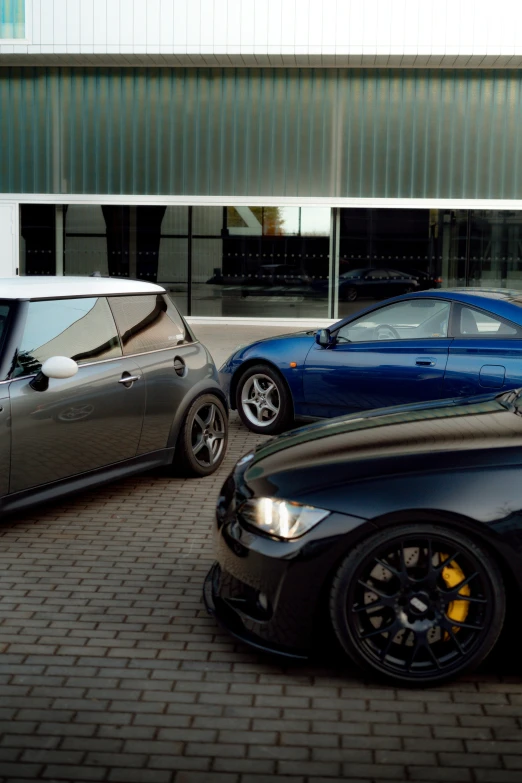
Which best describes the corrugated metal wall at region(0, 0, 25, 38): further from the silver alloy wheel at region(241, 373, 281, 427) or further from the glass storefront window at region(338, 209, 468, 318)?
the silver alloy wheel at region(241, 373, 281, 427)

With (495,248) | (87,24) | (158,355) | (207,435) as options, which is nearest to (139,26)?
(87,24)

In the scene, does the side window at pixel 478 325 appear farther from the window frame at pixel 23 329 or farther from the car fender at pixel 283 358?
the window frame at pixel 23 329

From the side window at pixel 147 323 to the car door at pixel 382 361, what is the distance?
1.68 metres

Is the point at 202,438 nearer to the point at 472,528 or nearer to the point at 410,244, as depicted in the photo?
the point at 472,528

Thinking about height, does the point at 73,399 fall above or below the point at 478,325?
below

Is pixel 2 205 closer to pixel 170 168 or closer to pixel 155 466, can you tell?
pixel 170 168

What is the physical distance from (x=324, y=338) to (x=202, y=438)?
180cm

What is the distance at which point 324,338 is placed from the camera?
9.04 meters

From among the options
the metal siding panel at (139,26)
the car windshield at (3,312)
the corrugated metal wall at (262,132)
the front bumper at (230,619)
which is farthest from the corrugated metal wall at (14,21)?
the front bumper at (230,619)

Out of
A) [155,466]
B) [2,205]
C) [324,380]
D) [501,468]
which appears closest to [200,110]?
[2,205]

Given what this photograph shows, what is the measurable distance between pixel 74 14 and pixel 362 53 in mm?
6238

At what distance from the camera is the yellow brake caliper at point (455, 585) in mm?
3934

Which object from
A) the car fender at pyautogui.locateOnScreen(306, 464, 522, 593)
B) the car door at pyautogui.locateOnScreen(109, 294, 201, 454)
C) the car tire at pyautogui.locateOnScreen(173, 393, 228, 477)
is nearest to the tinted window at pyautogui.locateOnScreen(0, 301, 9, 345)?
the car door at pyautogui.locateOnScreen(109, 294, 201, 454)

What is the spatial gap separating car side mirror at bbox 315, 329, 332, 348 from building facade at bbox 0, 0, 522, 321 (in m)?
13.4
